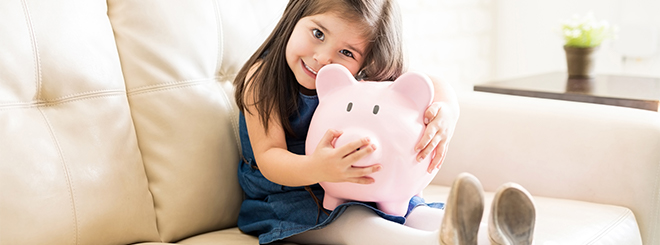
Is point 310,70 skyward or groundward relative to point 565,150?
skyward

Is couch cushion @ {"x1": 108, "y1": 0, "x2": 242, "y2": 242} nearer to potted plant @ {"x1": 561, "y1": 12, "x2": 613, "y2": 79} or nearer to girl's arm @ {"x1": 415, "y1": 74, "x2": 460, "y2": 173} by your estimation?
girl's arm @ {"x1": 415, "y1": 74, "x2": 460, "y2": 173}

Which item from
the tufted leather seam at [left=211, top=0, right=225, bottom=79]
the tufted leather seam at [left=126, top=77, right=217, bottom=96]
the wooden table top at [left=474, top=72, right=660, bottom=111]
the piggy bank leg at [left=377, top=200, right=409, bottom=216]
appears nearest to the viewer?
the piggy bank leg at [left=377, top=200, right=409, bottom=216]

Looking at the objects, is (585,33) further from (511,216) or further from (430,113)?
(511,216)

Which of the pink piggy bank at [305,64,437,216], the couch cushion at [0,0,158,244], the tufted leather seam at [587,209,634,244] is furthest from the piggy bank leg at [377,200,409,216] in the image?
the couch cushion at [0,0,158,244]

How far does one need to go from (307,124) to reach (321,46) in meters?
0.18

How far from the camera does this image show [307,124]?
108cm

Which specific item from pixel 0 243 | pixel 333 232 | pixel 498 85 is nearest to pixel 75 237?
pixel 0 243

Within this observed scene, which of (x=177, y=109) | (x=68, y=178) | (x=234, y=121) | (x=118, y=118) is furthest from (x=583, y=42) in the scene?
(x=68, y=178)

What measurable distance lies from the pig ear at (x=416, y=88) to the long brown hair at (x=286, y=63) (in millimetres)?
139

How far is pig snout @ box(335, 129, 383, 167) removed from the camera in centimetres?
83

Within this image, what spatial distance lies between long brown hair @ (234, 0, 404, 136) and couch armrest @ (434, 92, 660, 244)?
12.1 inches

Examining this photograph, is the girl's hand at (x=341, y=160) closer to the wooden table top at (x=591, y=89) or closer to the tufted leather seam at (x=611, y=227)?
the tufted leather seam at (x=611, y=227)

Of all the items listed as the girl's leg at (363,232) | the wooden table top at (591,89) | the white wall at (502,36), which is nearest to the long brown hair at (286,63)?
the girl's leg at (363,232)

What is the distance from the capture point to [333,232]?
3.15 feet
